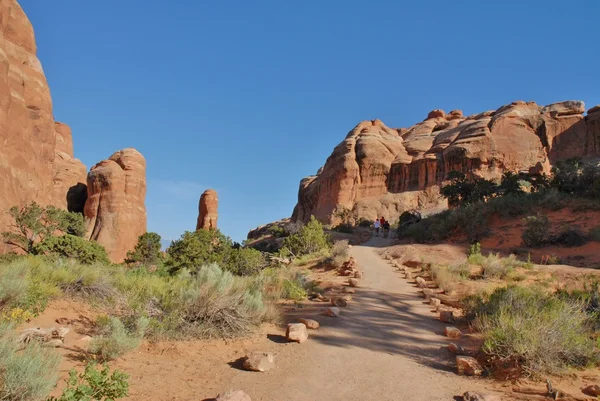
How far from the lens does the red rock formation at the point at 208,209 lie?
2376 inches

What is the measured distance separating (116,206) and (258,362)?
4218 centimetres

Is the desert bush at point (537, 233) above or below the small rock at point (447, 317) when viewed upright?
above

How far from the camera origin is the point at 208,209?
200 feet

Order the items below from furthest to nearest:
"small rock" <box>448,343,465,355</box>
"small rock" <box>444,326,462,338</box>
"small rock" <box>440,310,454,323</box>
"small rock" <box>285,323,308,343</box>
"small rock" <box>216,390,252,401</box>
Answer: "small rock" <box>440,310,454,323</box> → "small rock" <box>444,326,462,338</box> → "small rock" <box>285,323,308,343</box> → "small rock" <box>448,343,465,355</box> → "small rock" <box>216,390,252,401</box>

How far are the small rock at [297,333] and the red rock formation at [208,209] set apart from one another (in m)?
55.4

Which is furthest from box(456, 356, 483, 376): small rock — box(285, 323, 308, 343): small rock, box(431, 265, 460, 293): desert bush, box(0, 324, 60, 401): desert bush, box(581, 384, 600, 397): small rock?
box(431, 265, 460, 293): desert bush

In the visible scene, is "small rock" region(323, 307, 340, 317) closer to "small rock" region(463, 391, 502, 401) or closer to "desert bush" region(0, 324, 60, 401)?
"small rock" region(463, 391, 502, 401)

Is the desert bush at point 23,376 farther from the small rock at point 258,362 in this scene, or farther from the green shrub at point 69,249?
the green shrub at point 69,249

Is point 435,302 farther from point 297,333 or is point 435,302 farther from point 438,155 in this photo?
point 438,155

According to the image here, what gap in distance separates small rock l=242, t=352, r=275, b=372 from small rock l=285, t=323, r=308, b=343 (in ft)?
3.16

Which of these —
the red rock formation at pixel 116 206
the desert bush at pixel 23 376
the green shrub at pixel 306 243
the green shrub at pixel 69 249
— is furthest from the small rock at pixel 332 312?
the red rock formation at pixel 116 206

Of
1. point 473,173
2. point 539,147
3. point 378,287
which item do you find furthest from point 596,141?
point 378,287

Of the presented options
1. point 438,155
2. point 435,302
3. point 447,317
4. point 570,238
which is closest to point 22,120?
point 435,302

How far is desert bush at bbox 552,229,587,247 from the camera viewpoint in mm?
17844
